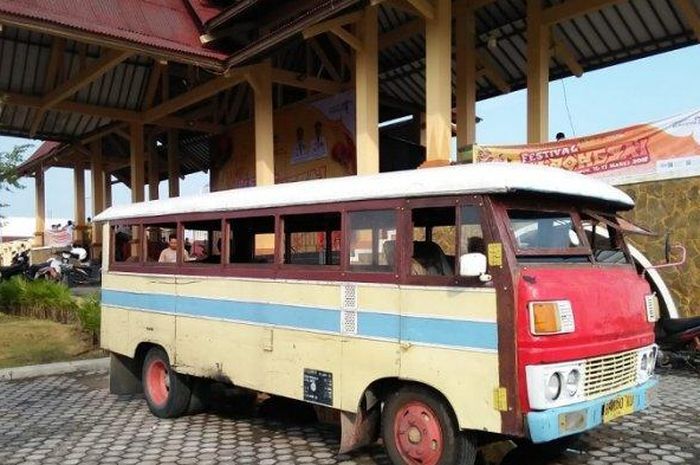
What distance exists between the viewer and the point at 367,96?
11.9 metres

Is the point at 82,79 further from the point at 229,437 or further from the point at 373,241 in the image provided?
the point at 373,241

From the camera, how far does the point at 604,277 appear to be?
15.0 feet

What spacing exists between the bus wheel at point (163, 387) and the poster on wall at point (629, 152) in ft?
18.1

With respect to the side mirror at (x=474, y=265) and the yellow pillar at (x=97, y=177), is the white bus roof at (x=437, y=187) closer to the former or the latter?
the side mirror at (x=474, y=265)

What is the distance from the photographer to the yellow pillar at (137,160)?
20031 millimetres

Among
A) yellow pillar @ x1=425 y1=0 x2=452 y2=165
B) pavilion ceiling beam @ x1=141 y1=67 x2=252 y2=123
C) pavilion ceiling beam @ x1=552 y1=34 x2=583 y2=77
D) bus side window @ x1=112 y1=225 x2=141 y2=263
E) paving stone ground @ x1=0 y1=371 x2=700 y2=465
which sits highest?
pavilion ceiling beam @ x1=552 y1=34 x2=583 y2=77

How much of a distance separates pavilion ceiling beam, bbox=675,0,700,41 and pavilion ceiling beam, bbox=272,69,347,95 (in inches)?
306

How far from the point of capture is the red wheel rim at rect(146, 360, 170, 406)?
7012mm

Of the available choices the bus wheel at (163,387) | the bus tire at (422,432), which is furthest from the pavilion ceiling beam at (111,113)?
the bus tire at (422,432)

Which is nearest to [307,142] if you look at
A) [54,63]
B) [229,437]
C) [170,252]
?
[54,63]

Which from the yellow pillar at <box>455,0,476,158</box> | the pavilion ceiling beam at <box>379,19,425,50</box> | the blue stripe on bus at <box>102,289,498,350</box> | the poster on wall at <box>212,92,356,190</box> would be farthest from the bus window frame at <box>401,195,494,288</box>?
the poster on wall at <box>212,92,356,190</box>

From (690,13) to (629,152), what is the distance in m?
5.26

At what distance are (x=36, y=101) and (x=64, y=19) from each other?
Result: 680 cm

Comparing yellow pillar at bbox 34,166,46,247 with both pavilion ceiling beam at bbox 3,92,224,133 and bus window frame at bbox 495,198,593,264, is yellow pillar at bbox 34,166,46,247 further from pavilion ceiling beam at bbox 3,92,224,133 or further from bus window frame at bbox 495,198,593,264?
bus window frame at bbox 495,198,593,264
